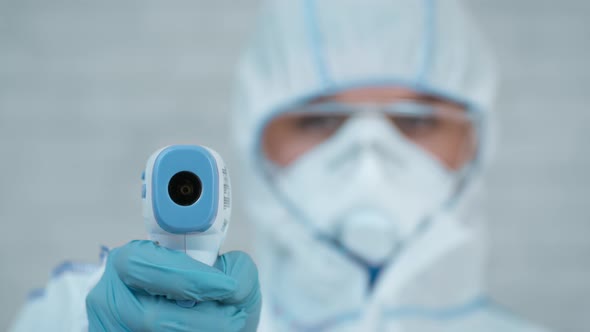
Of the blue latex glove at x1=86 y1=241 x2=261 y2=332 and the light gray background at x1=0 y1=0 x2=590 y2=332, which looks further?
the light gray background at x1=0 y1=0 x2=590 y2=332

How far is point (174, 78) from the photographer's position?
1.66 metres

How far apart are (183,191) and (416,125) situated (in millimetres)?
783

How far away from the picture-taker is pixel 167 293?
1.53 feet

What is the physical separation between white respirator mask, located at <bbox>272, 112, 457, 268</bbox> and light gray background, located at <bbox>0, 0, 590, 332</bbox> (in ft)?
1.89

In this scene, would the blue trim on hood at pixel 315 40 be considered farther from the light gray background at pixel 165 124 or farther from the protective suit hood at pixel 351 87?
the light gray background at pixel 165 124

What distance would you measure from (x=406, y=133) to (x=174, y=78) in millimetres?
802

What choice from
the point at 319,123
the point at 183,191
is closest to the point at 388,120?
the point at 319,123

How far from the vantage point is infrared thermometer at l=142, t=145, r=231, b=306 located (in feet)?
1.43

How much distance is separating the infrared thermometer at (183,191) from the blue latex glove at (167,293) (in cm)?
3

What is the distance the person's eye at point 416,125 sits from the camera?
1.14 m

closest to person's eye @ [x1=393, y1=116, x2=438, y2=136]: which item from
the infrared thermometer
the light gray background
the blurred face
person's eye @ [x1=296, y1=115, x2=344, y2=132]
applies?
the blurred face

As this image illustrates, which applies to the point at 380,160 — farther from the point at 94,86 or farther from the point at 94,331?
the point at 94,86

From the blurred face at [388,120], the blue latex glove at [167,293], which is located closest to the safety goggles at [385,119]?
the blurred face at [388,120]

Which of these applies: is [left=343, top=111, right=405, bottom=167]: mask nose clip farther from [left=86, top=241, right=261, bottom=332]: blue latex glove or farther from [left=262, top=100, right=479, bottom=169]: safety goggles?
[left=86, top=241, right=261, bottom=332]: blue latex glove
